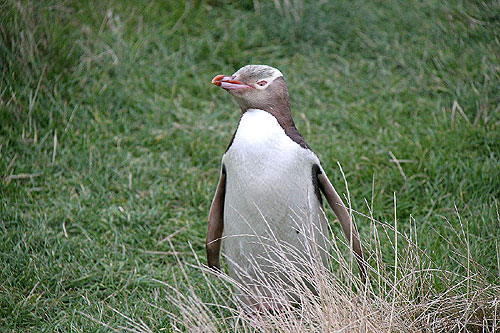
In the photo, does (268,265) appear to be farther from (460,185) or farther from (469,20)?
(469,20)

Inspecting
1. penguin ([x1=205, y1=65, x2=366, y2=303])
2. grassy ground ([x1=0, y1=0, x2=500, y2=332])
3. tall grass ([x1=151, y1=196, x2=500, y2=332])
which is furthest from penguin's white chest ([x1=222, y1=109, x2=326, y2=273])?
grassy ground ([x1=0, y1=0, x2=500, y2=332])

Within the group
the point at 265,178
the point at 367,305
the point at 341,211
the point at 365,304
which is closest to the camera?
the point at 365,304

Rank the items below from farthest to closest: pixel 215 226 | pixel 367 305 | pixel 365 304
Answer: pixel 215 226 < pixel 367 305 < pixel 365 304

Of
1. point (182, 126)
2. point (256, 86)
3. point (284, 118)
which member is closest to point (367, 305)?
point (284, 118)

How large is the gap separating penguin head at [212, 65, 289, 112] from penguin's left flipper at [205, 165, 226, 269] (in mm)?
476

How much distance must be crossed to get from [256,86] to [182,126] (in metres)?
1.88

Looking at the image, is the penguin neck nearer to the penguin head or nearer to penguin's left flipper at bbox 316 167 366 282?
the penguin head

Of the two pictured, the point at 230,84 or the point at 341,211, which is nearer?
the point at 230,84

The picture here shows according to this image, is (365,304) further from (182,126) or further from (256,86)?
(182,126)

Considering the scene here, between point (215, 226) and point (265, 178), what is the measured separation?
22.7 inches

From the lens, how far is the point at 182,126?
4797mm

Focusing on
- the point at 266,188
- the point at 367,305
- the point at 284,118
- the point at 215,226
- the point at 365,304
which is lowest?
the point at 215,226

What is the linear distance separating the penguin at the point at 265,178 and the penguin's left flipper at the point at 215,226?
0.13 m

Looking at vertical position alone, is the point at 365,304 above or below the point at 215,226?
above
